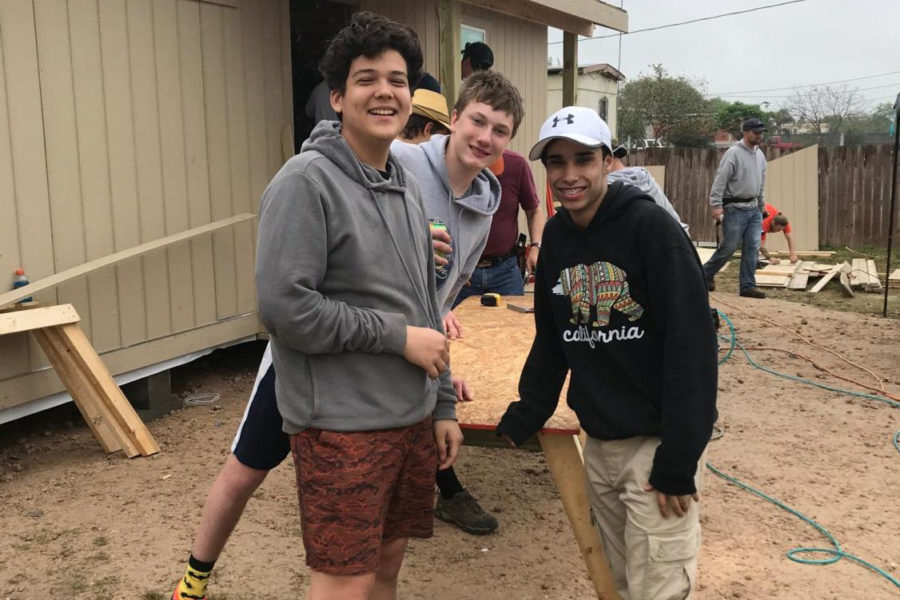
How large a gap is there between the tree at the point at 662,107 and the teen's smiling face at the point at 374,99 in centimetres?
4950

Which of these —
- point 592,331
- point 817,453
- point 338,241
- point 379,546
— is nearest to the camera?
point 338,241

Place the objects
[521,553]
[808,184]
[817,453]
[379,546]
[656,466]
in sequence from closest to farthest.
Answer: [379,546]
[656,466]
[521,553]
[817,453]
[808,184]

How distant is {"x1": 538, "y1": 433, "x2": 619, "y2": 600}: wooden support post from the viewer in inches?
101

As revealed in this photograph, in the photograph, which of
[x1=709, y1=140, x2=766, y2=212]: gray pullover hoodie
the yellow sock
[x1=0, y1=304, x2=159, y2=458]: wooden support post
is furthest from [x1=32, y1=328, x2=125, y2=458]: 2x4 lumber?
[x1=709, y1=140, x2=766, y2=212]: gray pullover hoodie

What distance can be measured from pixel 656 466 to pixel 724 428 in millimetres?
3635

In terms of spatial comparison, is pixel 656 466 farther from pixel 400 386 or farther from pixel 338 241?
pixel 338 241

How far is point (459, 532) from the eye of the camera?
3.86 m

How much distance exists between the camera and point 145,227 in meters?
5.21

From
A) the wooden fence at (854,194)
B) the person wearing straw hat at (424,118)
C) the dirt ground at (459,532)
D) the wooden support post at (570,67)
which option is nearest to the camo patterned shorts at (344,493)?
the dirt ground at (459,532)

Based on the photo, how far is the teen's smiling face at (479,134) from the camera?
2854 mm

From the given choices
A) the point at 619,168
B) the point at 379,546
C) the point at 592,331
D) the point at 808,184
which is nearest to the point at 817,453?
the point at 619,168

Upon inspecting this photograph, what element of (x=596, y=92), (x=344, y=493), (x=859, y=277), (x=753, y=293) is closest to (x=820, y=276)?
(x=859, y=277)

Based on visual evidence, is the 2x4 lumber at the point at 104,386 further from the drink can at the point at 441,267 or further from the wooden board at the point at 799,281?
the wooden board at the point at 799,281

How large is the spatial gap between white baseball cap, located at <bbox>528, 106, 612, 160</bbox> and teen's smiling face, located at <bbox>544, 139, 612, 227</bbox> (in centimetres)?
3
